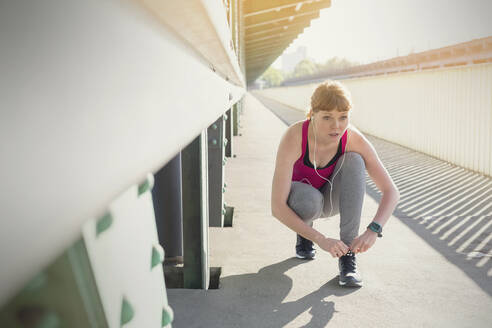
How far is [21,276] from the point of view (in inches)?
13.4

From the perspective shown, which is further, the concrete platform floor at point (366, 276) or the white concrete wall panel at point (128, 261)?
the concrete platform floor at point (366, 276)

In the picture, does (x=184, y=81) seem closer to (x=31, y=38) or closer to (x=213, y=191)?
(x=31, y=38)

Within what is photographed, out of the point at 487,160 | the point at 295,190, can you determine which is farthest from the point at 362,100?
the point at 295,190

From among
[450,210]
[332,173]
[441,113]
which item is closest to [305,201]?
[332,173]

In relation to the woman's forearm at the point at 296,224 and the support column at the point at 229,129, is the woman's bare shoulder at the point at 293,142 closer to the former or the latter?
the woman's forearm at the point at 296,224

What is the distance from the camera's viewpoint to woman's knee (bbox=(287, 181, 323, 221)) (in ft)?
9.53

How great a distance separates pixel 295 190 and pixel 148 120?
95.1 inches

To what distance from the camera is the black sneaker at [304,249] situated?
10.8ft

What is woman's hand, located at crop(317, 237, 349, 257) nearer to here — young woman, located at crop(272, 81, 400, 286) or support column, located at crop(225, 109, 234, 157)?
young woman, located at crop(272, 81, 400, 286)

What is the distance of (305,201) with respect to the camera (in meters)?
2.90

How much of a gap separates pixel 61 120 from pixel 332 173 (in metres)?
2.79

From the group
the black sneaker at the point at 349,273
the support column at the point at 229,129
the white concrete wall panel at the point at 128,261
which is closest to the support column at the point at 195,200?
the black sneaker at the point at 349,273

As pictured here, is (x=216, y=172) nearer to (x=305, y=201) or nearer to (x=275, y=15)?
(x=305, y=201)

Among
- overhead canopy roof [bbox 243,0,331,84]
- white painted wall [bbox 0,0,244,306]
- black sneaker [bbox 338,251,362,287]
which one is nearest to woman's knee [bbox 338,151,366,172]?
black sneaker [bbox 338,251,362,287]
